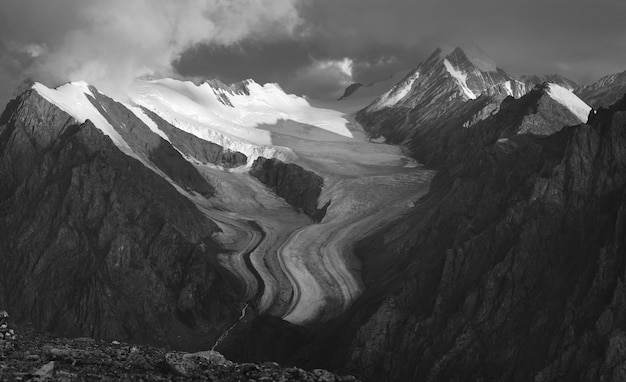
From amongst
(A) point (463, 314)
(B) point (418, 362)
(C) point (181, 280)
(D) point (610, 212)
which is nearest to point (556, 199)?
(D) point (610, 212)

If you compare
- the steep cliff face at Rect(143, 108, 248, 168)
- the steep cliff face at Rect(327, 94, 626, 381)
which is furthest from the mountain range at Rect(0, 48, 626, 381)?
the steep cliff face at Rect(143, 108, 248, 168)

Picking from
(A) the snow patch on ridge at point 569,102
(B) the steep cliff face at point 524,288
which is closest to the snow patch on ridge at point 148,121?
(A) the snow patch on ridge at point 569,102

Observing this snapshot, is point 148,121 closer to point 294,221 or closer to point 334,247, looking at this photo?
point 294,221

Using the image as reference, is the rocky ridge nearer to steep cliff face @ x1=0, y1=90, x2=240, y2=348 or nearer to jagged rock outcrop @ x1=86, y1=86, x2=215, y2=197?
steep cliff face @ x1=0, y1=90, x2=240, y2=348

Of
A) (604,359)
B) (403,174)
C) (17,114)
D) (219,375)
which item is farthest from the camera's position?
(403,174)

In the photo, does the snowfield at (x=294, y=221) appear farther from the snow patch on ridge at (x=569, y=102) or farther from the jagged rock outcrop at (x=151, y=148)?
the snow patch on ridge at (x=569, y=102)

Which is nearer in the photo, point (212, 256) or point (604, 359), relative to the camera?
point (604, 359)

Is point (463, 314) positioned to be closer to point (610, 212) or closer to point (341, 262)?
point (610, 212)
